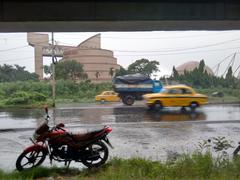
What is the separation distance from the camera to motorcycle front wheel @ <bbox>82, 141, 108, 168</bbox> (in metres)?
7.93

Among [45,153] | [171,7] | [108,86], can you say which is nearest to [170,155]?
[45,153]

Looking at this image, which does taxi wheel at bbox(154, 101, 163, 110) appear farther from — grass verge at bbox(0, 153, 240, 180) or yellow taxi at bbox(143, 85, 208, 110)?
grass verge at bbox(0, 153, 240, 180)

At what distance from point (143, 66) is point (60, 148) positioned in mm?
41133

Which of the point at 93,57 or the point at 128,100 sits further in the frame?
the point at 93,57

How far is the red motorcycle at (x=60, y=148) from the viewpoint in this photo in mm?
7785

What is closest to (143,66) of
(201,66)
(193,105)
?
(201,66)

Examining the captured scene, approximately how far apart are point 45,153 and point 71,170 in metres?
0.74

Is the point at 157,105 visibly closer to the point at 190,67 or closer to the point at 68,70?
the point at 68,70

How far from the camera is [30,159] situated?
7895 millimetres

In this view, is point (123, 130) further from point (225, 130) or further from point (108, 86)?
point (108, 86)

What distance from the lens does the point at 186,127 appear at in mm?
15422

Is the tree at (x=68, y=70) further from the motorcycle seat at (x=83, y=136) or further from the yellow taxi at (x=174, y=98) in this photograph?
the motorcycle seat at (x=83, y=136)

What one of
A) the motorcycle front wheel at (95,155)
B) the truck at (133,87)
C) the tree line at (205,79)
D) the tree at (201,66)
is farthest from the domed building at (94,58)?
the motorcycle front wheel at (95,155)

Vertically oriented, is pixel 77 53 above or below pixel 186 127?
above
